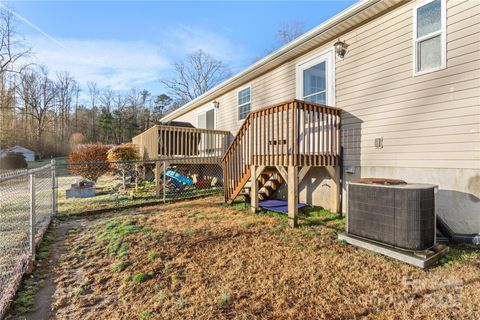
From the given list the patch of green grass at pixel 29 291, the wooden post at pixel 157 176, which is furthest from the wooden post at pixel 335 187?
the wooden post at pixel 157 176

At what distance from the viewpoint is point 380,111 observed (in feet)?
15.5

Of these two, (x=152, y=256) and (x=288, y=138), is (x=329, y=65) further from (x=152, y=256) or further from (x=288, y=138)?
(x=152, y=256)

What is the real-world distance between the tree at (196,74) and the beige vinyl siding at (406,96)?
86.7 feet

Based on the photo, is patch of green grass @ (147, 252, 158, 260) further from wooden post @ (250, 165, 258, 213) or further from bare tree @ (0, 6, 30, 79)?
bare tree @ (0, 6, 30, 79)

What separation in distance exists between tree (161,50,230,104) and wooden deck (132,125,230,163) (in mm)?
22076

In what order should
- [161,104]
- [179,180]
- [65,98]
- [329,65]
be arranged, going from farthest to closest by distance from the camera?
[161,104] → [65,98] → [179,180] → [329,65]

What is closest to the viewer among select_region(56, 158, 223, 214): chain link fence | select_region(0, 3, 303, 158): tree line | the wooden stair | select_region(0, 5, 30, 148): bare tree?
the wooden stair

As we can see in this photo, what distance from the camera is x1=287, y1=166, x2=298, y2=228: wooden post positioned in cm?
454

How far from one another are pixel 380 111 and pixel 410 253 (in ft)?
8.92

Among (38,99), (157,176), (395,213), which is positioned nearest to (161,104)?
(38,99)

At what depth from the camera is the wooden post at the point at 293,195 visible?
4.54 metres

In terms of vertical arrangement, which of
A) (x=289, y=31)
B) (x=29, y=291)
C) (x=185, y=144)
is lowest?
(x=29, y=291)

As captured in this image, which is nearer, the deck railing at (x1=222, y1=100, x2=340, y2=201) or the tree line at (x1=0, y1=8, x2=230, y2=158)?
the deck railing at (x1=222, y1=100, x2=340, y2=201)

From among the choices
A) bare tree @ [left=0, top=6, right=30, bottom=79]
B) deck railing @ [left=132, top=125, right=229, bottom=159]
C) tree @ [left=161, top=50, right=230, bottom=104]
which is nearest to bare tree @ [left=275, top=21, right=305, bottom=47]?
tree @ [left=161, top=50, right=230, bottom=104]
